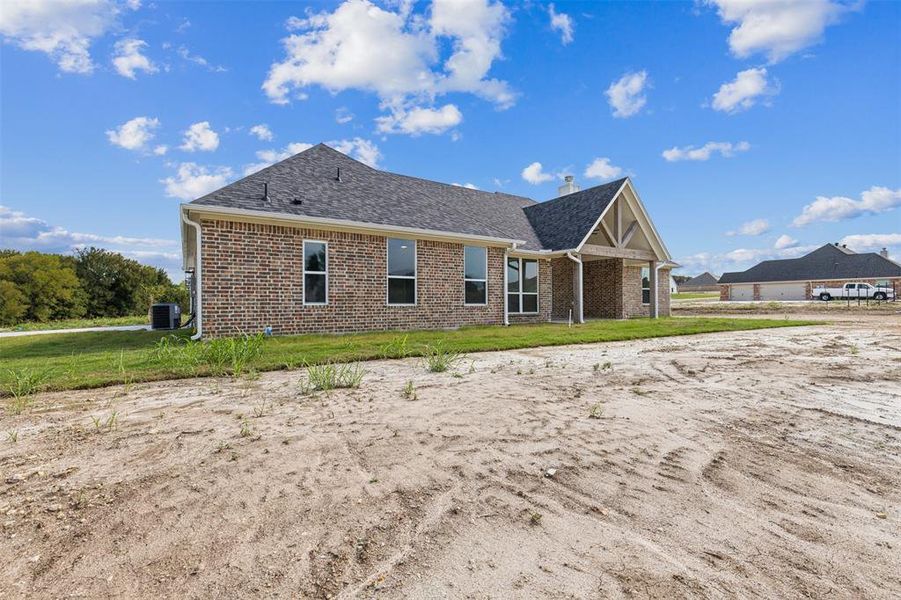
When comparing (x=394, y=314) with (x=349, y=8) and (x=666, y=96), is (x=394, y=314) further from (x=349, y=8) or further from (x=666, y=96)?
(x=666, y=96)

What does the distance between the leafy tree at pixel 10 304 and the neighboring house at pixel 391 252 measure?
13126 mm

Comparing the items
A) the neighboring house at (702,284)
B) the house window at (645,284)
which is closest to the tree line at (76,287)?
the house window at (645,284)

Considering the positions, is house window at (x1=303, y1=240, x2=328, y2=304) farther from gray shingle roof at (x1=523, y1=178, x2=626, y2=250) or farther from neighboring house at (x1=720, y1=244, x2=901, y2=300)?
neighboring house at (x1=720, y1=244, x2=901, y2=300)

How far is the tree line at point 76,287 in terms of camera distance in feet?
76.0

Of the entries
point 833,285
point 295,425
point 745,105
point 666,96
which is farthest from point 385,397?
point 833,285

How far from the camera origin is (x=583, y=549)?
187cm

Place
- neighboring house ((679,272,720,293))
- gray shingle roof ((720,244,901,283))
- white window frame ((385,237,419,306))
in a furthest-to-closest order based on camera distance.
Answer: neighboring house ((679,272,720,293)) → gray shingle roof ((720,244,901,283)) → white window frame ((385,237,419,306))

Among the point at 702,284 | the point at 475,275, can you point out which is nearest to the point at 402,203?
the point at 475,275

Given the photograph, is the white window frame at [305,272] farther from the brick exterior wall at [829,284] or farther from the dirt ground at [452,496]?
the brick exterior wall at [829,284]

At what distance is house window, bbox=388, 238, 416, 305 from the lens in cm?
1180

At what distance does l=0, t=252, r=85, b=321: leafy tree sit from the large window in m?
26.9

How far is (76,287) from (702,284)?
101m

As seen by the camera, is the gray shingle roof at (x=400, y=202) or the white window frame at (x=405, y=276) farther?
the white window frame at (x=405, y=276)

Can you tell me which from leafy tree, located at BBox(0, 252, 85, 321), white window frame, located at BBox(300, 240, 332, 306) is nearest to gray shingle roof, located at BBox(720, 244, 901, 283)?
white window frame, located at BBox(300, 240, 332, 306)
